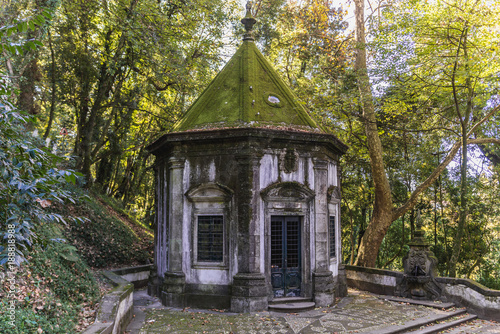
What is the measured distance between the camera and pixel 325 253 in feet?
37.7

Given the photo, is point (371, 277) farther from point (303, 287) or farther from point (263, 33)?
point (263, 33)

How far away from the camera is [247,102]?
1191 centimetres

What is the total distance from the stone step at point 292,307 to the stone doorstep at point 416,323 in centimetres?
237

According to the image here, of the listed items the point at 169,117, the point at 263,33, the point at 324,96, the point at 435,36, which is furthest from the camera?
the point at 263,33

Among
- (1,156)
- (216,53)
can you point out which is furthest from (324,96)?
(1,156)

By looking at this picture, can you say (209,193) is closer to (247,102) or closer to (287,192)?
(287,192)

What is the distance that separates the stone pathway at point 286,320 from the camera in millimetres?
8734

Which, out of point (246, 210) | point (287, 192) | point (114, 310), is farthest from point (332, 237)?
point (114, 310)

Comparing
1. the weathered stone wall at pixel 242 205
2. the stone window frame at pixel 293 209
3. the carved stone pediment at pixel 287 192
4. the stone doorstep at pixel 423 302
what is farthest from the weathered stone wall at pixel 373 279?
the carved stone pediment at pixel 287 192

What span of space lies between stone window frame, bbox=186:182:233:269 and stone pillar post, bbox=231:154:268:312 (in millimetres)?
443

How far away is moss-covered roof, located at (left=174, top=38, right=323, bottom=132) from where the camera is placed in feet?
38.1

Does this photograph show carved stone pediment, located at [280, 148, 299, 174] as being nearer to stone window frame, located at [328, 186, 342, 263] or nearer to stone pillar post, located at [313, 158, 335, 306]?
stone pillar post, located at [313, 158, 335, 306]

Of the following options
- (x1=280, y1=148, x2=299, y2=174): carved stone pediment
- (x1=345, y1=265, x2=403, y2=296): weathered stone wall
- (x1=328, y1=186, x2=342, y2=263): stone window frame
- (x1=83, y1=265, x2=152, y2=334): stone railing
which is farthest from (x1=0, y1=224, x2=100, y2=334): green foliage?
(x1=345, y1=265, x2=403, y2=296): weathered stone wall

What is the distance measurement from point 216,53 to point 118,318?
1540 cm
